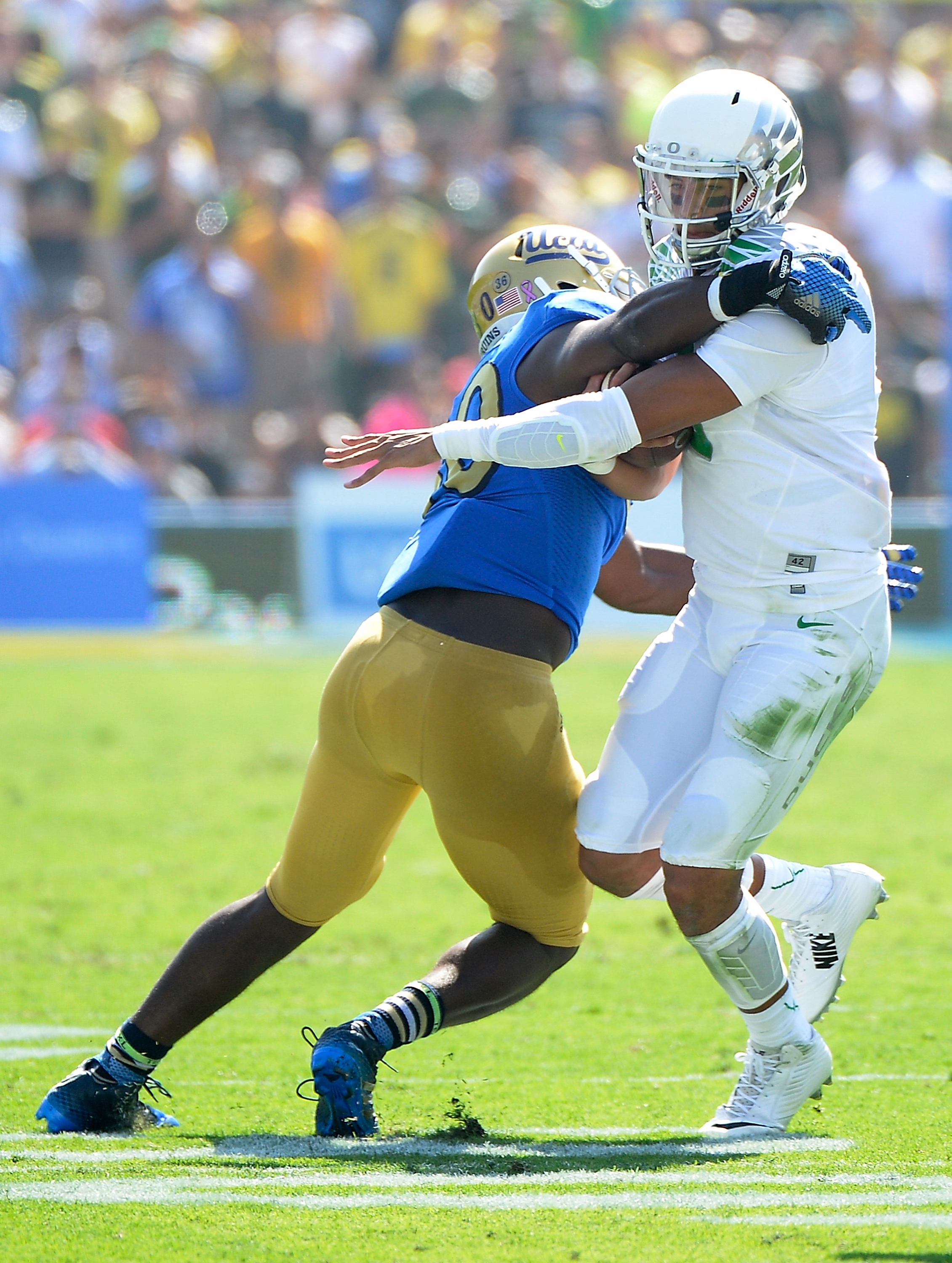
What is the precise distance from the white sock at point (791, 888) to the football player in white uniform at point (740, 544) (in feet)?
0.48

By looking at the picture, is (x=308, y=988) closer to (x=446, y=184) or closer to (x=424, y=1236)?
(x=424, y=1236)

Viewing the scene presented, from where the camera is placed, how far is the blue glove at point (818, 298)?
340cm

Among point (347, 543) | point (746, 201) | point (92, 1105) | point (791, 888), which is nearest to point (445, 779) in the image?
point (791, 888)

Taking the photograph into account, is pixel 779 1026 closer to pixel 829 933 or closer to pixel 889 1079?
pixel 829 933

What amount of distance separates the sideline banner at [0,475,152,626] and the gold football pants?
29.2 ft

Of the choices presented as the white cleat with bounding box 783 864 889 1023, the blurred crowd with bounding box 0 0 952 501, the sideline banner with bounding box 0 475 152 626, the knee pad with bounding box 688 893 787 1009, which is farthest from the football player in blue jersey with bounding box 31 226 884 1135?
the blurred crowd with bounding box 0 0 952 501

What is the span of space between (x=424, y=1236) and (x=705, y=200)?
2122 mm

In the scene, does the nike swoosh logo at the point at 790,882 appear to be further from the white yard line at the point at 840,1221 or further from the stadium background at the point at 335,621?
the white yard line at the point at 840,1221

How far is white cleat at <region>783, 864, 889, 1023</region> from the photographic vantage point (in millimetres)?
3979

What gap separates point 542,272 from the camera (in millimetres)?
3924

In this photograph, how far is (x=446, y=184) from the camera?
15.1m

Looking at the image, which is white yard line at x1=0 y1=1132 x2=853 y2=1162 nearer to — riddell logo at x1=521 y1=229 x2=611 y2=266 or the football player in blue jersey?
the football player in blue jersey

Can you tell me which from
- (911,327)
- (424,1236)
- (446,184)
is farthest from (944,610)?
(424,1236)

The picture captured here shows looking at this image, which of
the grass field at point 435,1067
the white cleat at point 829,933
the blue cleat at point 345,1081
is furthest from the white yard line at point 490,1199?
the white cleat at point 829,933
